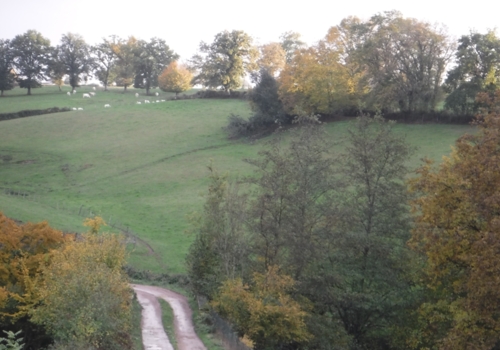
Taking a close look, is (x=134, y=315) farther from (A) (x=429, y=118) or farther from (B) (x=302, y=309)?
(A) (x=429, y=118)

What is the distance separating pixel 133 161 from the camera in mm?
71562

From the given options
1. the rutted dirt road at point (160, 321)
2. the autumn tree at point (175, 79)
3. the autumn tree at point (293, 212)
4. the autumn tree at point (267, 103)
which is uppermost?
the autumn tree at point (175, 79)

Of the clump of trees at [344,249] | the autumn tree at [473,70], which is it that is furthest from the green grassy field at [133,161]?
the clump of trees at [344,249]

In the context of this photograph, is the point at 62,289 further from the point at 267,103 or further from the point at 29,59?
the point at 29,59

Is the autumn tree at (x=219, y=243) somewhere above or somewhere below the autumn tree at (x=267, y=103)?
below

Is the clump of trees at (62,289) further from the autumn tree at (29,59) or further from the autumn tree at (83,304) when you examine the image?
the autumn tree at (29,59)

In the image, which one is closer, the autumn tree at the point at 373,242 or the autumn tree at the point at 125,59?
the autumn tree at the point at 373,242

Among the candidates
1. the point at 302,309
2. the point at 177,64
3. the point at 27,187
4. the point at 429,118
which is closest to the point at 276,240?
the point at 302,309

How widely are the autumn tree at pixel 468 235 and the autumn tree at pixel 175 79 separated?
3874 inches

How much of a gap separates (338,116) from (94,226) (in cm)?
5071

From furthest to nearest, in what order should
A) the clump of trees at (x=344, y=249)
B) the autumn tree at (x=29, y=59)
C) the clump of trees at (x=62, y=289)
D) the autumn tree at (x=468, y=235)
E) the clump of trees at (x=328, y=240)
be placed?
the autumn tree at (x=29, y=59), the clump of trees at (x=328, y=240), the clump of trees at (x=344, y=249), the clump of trees at (x=62, y=289), the autumn tree at (x=468, y=235)

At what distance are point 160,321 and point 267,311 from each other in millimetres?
8805

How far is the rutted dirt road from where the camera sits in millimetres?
27589

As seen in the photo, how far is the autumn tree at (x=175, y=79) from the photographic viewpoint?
120 meters
